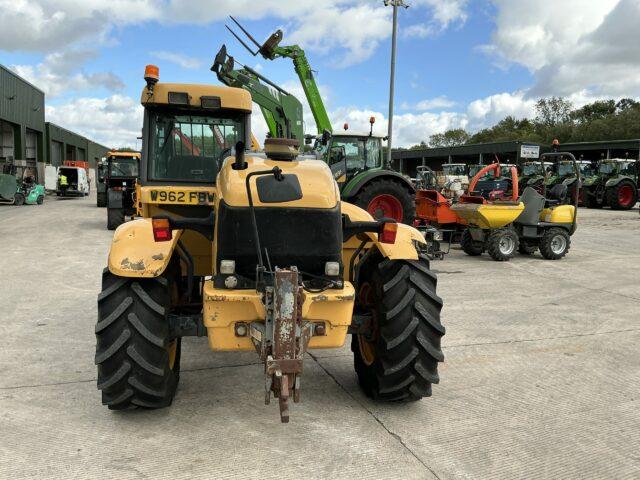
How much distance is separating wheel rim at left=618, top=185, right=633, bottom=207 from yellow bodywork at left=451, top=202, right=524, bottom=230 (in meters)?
17.8

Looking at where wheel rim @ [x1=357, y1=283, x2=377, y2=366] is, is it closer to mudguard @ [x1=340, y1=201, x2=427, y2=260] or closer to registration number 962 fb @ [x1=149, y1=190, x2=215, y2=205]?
mudguard @ [x1=340, y1=201, x2=427, y2=260]

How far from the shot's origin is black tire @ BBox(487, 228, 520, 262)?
1062cm

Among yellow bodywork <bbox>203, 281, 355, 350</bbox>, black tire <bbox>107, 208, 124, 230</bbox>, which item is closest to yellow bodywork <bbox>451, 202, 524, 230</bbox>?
yellow bodywork <bbox>203, 281, 355, 350</bbox>

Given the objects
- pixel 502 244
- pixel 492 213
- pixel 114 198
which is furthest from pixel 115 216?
pixel 502 244

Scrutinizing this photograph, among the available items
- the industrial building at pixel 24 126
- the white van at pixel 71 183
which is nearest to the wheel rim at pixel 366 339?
the industrial building at pixel 24 126

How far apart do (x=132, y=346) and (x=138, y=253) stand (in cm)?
61

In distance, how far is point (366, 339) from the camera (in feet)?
13.6

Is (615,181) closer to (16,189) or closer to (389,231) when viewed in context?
(389,231)

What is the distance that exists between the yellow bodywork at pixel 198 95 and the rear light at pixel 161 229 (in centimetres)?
203

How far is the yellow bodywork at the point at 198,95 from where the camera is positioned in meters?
5.26

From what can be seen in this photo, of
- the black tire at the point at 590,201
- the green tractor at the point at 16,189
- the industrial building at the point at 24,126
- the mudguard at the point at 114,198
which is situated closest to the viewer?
the mudguard at the point at 114,198

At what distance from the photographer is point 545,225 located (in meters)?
11.1

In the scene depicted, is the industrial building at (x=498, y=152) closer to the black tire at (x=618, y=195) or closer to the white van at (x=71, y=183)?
the black tire at (x=618, y=195)

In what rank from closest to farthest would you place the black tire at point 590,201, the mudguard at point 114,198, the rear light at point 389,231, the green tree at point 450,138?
the rear light at point 389,231
the mudguard at point 114,198
the black tire at point 590,201
the green tree at point 450,138
